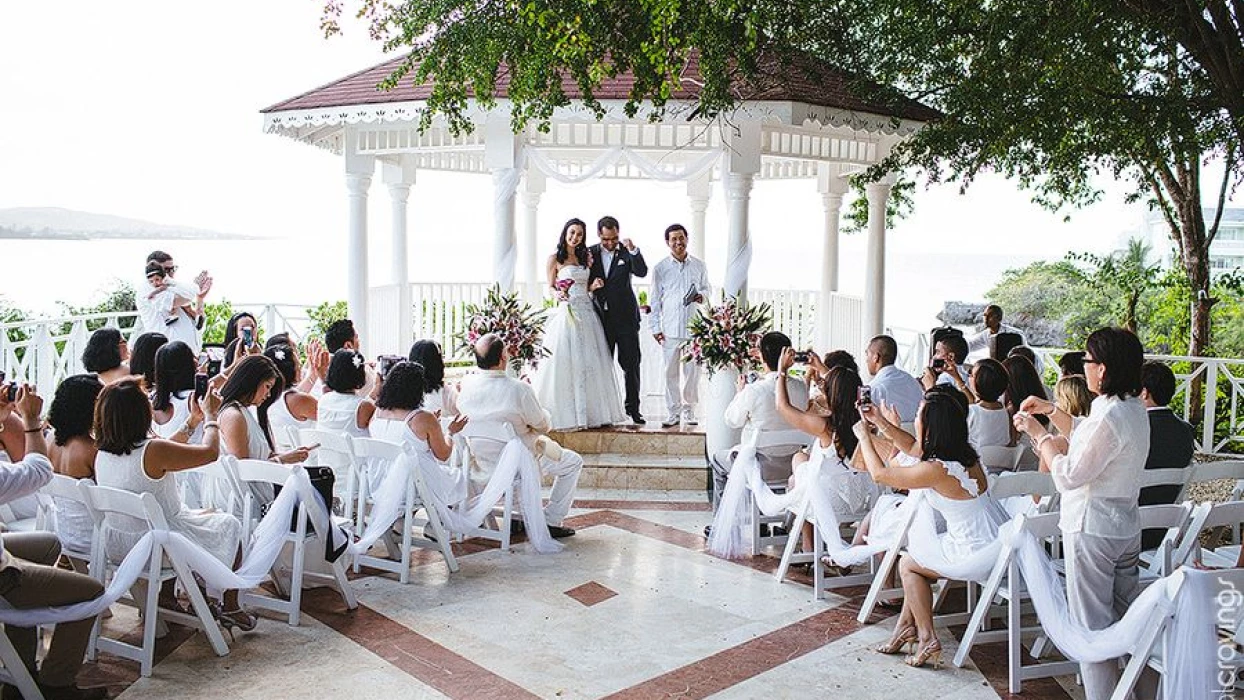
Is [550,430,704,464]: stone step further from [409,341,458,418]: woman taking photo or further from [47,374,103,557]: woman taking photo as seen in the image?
[47,374,103,557]: woman taking photo

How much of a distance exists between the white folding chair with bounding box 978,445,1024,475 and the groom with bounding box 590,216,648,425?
4.21 m

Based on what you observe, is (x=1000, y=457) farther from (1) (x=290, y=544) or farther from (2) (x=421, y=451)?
(1) (x=290, y=544)

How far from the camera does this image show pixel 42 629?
530 centimetres

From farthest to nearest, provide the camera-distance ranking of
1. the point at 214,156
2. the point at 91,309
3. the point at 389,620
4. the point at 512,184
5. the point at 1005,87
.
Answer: the point at 214,156, the point at 91,309, the point at 512,184, the point at 1005,87, the point at 389,620

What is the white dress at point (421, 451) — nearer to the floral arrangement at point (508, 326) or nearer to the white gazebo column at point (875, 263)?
the floral arrangement at point (508, 326)

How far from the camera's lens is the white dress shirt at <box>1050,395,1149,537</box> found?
173 inches

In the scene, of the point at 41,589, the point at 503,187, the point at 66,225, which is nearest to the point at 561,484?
the point at 503,187

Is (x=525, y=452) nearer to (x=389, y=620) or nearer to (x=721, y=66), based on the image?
(x=389, y=620)

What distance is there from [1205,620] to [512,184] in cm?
734

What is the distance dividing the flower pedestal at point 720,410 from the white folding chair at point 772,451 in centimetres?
180

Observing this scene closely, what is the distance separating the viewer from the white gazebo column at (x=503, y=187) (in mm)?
9914

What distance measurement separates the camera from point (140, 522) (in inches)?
194

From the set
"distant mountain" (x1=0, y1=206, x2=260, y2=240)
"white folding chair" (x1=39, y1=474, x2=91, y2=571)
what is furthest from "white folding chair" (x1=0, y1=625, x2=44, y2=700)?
"distant mountain" (x1=0, y1=206, x2=260, y2=240)

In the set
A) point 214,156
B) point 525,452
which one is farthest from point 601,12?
point 214,156
